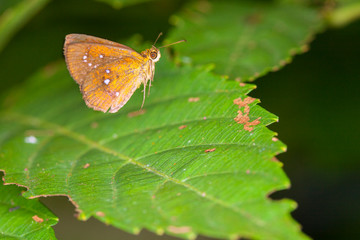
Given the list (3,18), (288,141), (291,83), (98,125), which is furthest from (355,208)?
(3,18)

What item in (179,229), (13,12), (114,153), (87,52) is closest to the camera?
(179,229)

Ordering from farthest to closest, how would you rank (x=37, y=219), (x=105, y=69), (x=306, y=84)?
(x=306, y=84) → (x=105, y=69) → (x=37, y=219)

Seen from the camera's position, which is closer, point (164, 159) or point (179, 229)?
point (179, 229)

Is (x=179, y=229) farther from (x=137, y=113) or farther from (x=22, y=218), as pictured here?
(x=137, y=113)

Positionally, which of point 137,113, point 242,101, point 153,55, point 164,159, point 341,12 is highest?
point 341,12

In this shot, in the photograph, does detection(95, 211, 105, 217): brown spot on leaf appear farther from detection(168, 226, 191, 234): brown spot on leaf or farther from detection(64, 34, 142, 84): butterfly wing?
detection(64, 34, 142, 84): butterfly wing

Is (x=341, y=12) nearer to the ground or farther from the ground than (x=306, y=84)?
farther from the ground

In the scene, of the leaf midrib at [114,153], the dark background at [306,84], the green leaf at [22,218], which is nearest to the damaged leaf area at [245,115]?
the leaf midrib at [114,153]

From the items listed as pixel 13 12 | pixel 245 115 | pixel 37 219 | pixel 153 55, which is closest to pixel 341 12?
pixel 153 55
